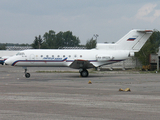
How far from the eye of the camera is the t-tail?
1158 inches

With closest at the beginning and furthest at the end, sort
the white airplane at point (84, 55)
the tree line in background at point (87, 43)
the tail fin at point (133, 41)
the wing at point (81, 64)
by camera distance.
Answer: the wing at point (81, 64), the white airplane at point (84, 55), the tail fin at point (133, 41), the tree line in background at point (87, 43)

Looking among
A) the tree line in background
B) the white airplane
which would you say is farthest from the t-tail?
the tree line in background

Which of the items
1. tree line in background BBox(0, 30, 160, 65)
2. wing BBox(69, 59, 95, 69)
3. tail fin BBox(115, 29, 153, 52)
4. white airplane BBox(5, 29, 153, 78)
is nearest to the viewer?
wing BBox(69, 59, 95, 69)

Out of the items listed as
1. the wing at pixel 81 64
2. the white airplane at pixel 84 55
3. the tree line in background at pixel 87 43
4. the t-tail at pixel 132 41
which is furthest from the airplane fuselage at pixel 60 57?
the tree line in background at pixel 87 43

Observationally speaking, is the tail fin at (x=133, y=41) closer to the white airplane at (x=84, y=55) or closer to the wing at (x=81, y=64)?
the white airplane at (x=84, y=55)

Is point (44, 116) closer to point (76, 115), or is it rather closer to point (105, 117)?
point (76, 115)

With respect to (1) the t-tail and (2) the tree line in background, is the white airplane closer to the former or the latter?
(1) the t-tail

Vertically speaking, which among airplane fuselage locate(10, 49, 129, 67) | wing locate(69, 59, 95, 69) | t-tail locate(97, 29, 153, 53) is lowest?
wing locate(69, 59, 95, 69)

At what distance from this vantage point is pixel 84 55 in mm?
28984

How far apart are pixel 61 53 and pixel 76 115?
19.9m

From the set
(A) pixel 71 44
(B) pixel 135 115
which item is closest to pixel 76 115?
(B) pixel 135 115

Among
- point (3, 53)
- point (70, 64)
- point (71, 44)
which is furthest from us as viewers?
point (71, 44)

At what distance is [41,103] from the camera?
11.4 m

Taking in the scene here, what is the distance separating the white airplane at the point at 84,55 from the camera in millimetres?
28281
